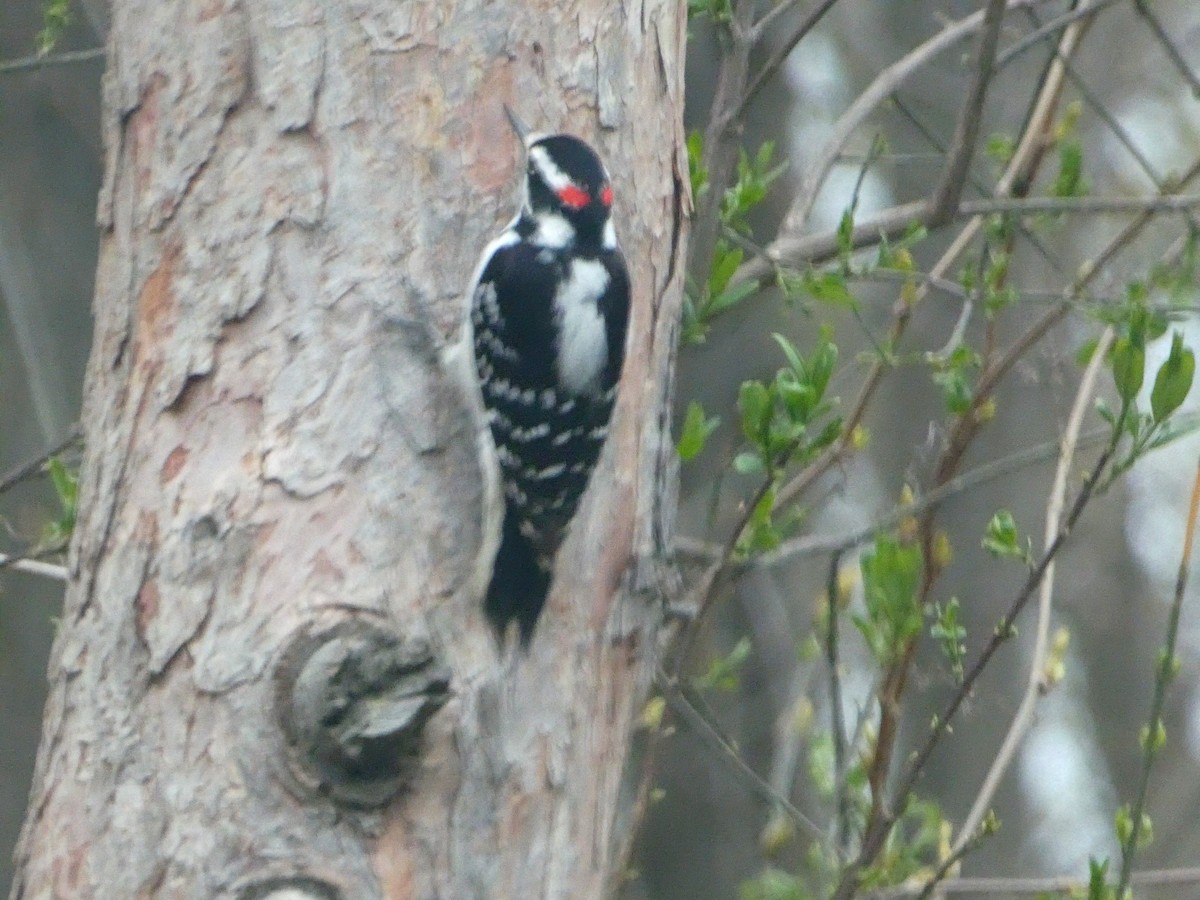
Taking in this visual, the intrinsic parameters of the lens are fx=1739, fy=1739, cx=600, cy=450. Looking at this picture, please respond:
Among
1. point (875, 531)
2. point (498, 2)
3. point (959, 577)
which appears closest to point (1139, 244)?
point (959, 577)

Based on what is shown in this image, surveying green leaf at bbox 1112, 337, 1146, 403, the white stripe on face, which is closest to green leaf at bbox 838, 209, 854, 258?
green leaf at bbox 1112, 337, 1146, 403

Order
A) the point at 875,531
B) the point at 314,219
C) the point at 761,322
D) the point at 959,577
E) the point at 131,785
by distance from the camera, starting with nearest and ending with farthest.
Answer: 1. the point at 131,785
2. the point at 314,219
3. the point at 875,531
4. the point at 761,322
5. the point at 959,577

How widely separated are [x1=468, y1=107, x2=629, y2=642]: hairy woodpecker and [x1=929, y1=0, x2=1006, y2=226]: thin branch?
894 millimetres

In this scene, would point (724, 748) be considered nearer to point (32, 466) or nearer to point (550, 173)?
point (550, 173)

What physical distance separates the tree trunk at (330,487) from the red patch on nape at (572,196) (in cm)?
10

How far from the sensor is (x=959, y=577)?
22.4 feet

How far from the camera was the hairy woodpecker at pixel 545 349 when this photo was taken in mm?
2342

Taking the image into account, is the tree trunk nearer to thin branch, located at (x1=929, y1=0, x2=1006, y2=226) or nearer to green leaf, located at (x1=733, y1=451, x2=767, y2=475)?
green leaf, located at (x1=733, y1=451, x2=767, y2=475)

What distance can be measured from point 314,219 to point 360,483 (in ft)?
1.30

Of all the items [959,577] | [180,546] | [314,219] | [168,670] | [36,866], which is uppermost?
[314,219]

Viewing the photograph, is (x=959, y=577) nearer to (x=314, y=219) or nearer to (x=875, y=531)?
(x=875, y=531)

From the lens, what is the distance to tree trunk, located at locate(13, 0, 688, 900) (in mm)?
2170

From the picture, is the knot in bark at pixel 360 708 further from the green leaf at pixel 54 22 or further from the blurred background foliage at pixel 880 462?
the blurred background foliage at pixel 880 462

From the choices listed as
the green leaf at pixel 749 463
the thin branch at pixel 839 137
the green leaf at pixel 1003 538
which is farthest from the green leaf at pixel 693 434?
the thin branch at pixel 839 137
